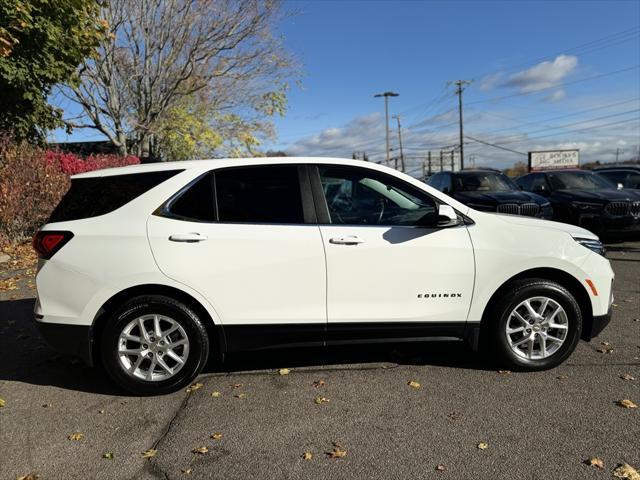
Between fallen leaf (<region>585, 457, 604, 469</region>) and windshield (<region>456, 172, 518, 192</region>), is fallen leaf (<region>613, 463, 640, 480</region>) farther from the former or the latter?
windshield (<region>456, 172, 518, 192</region>)

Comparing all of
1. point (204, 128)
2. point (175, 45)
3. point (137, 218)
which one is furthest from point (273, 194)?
point (204, 128)

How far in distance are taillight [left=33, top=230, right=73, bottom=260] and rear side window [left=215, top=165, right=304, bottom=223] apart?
1.13 m

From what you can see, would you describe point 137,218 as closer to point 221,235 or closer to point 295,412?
point 221,235

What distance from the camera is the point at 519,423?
3328mm

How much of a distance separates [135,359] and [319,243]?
1637mm

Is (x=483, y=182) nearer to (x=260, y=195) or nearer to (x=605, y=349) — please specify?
(x=605, y=349)

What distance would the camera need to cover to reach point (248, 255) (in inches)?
148

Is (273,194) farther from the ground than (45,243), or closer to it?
farther from the ground

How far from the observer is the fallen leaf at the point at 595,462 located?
2.83 m

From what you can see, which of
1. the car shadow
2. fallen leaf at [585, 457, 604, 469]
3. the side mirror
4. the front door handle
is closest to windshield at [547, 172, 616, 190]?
the car shadow

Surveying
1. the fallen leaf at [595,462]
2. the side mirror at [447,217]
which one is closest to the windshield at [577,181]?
the side mirror at [447,217]

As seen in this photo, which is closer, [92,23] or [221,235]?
[221,235]

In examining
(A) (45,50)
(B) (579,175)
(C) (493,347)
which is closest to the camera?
(C) (493,347)

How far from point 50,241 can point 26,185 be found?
7.40m
